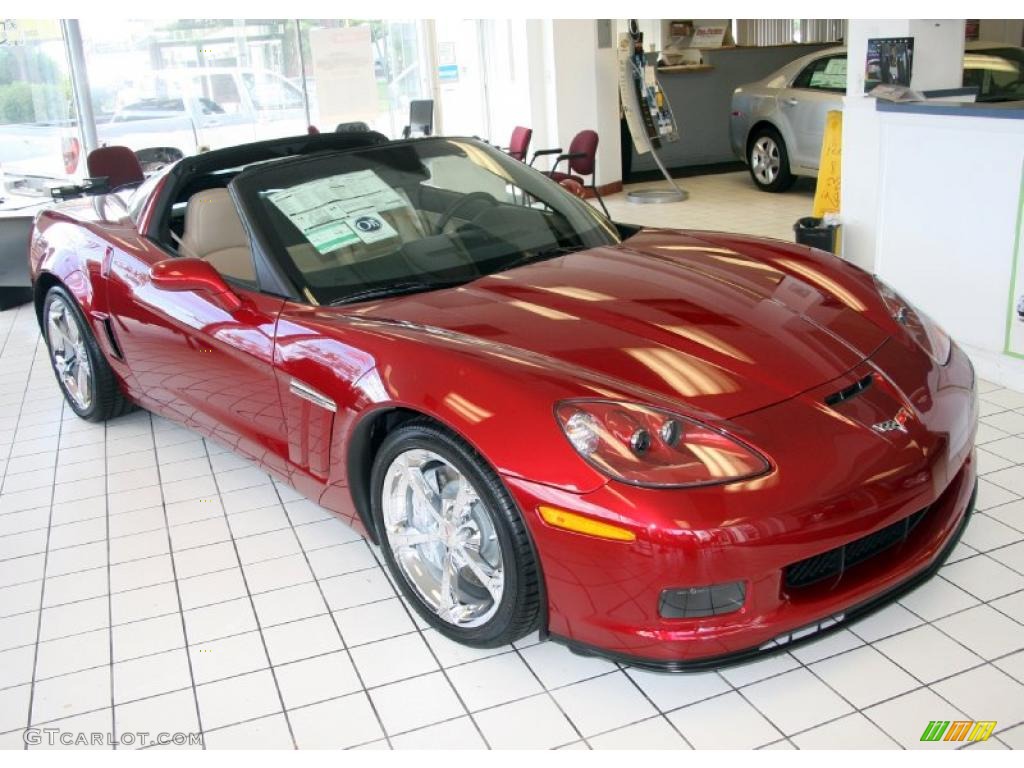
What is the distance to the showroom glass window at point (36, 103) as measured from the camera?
9.04 m

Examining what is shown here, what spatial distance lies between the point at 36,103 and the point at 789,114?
699 centimetres

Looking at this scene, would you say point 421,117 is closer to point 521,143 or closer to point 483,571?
point 521,143

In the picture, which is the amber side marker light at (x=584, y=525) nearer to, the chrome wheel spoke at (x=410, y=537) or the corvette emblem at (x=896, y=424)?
the chrome wheel spoke at (x=410, y=537)

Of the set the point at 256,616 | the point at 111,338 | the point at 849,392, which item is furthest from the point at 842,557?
the point at 111,338

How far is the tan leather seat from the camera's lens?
3365mm

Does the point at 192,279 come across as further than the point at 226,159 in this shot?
No

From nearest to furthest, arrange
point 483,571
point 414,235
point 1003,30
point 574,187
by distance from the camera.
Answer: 1. point 483,571
2. point 414,235
3. point 574,187
4. point 1003,30

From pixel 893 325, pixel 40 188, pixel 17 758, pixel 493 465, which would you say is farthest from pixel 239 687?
pixel 40 188

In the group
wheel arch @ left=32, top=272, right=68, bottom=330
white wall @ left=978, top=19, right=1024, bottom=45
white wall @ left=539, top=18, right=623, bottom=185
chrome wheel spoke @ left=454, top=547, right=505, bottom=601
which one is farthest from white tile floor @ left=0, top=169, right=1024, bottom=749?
white wall @ left=978, top=19, right=1024, bottom=45

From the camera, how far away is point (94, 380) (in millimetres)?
4297

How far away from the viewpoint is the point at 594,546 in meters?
2.13

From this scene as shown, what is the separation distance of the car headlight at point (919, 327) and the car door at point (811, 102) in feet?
21.4

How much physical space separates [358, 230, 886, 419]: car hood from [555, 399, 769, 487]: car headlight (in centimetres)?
10

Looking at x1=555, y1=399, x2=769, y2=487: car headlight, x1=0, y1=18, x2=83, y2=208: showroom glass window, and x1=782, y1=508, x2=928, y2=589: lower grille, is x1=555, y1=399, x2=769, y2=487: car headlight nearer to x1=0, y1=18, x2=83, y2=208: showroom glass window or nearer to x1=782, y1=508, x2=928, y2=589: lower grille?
x1=782, y1=508, x2=928, y2=589: lower grille
